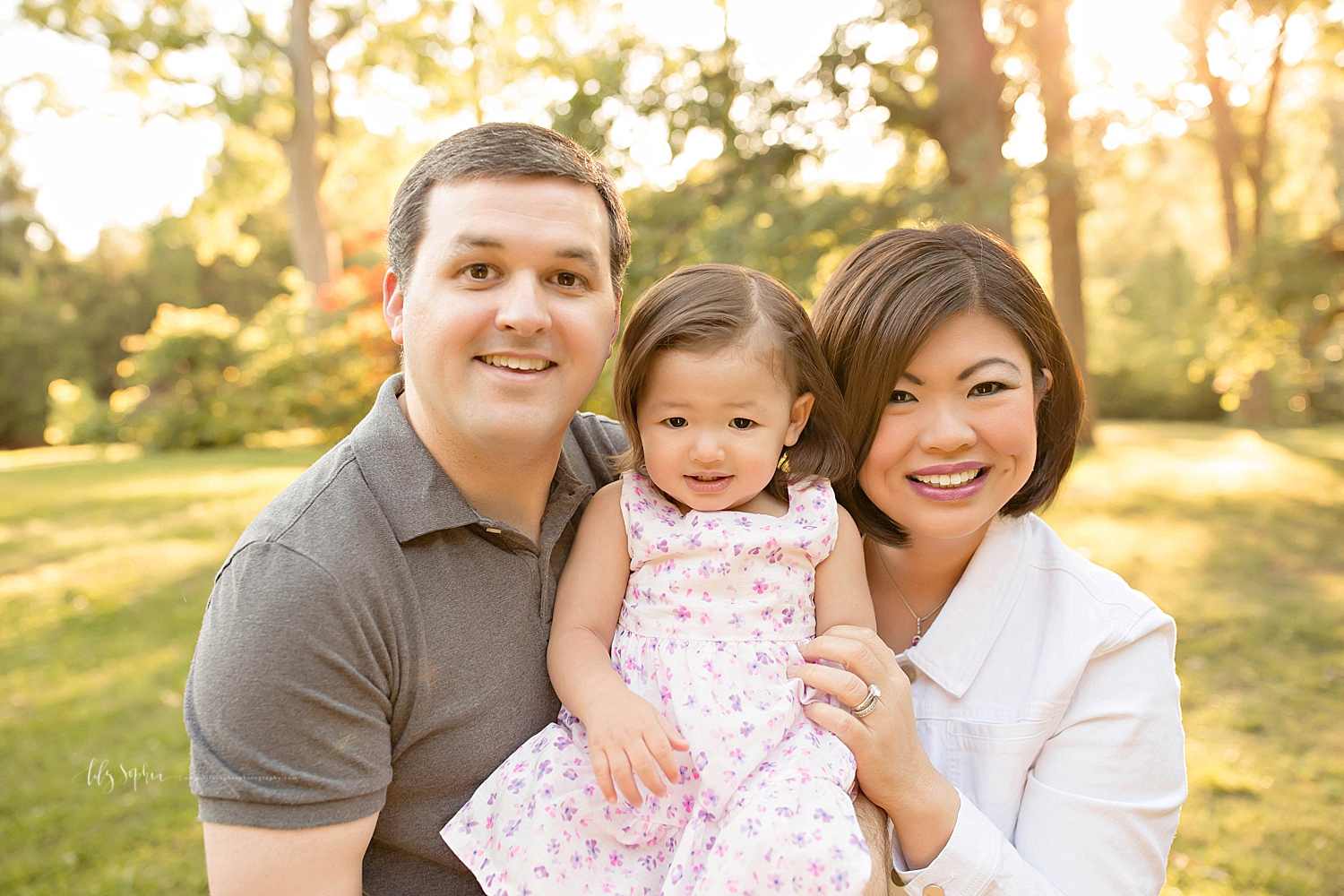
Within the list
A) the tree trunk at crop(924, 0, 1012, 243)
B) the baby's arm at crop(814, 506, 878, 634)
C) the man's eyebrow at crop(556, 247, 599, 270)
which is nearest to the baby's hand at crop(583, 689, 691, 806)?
the baby's arm at crop(814, 506, 878, 634)

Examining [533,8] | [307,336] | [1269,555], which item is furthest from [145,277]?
[1269,555]

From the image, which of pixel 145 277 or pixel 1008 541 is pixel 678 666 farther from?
pixel 145 277

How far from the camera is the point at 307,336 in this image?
15.7 meters

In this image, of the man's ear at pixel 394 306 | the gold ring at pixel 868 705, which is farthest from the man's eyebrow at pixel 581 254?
the gold ring at pixel 868 705

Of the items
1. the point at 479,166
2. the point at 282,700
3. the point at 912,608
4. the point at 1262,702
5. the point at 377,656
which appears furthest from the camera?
the point at 1262,702

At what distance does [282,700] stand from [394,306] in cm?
106

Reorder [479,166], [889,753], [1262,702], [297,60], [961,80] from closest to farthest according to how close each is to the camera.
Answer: [889,753]
[479,166]
[1262,702]
[961,80]
[297,60]

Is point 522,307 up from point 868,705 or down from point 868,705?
up

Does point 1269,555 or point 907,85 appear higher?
point 907,85

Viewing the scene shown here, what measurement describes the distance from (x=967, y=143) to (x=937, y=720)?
6588 millimetres

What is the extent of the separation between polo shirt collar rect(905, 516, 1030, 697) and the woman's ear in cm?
59

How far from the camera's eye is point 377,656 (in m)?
1.90

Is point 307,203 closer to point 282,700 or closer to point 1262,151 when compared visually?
point 282,700

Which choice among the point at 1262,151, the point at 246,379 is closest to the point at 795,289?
the point at 246,379
